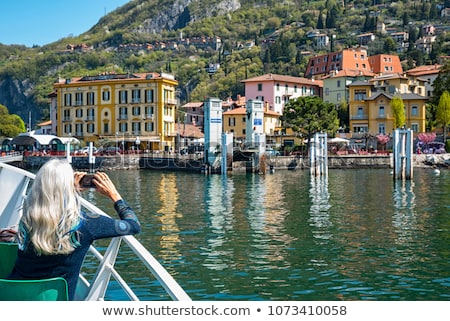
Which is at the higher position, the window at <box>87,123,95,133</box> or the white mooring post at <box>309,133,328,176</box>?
the window at <box>87,123,95,133</box>

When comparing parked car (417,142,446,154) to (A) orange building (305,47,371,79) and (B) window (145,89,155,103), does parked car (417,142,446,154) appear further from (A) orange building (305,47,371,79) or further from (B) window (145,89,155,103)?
(A) orange building (305,47,371,79)

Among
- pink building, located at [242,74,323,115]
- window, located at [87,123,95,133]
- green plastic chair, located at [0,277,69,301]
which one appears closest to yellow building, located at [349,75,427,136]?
pink building, located at [242,74,323,115]

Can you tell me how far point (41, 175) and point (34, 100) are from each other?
194m

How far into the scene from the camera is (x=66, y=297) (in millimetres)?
4348

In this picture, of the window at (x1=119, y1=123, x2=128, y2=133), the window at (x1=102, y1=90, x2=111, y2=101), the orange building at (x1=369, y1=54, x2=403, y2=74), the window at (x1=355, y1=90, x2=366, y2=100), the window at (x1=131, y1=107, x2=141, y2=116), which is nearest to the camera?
the window at (x1=131, y1=107, x2=141, y2=116)

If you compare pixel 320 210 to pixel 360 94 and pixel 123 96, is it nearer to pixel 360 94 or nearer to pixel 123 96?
pixel 123 96

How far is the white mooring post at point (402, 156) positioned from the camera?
4506 centimetres

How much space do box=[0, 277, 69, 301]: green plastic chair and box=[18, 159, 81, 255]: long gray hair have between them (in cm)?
23

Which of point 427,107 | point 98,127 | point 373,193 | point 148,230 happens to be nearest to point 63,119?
point 98,127

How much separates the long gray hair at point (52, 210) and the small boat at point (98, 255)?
0.48 metres

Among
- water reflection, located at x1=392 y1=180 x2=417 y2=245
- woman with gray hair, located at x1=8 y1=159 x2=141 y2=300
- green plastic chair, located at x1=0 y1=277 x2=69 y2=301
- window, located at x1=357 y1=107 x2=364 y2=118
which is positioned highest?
window, located at x1=357 y1=107 x2=364 y2=118

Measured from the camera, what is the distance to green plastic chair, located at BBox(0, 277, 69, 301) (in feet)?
14.0

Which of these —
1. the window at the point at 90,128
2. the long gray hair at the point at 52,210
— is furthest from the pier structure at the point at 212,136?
the long gray hair at the point at 52,210

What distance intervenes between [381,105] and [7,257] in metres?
77.1
